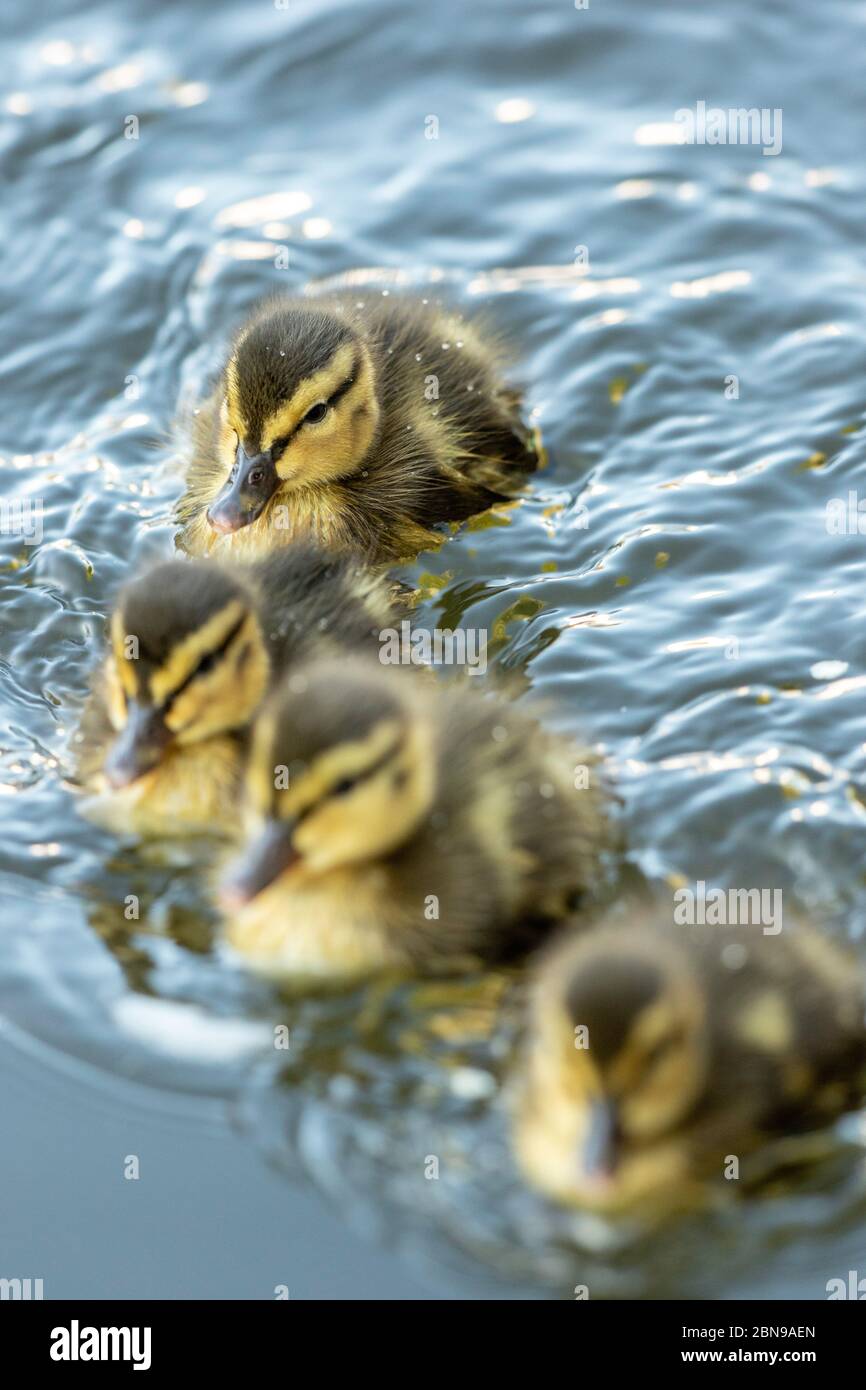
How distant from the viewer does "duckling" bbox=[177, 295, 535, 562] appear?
4262mm

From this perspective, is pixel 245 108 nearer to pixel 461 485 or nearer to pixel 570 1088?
pixel 461 485

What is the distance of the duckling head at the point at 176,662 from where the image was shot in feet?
11.5

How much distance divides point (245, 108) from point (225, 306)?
49.4 inches

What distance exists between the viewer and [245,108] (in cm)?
666

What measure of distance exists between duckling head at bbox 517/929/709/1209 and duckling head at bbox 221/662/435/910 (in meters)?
0.43

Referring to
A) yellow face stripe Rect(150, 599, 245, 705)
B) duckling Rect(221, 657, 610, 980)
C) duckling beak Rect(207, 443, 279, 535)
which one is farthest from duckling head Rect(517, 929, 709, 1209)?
duckling beak Rect(207, 443, 279, 535)

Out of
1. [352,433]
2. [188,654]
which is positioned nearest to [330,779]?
[188,654]

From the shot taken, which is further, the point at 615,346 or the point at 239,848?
the point at 615,346

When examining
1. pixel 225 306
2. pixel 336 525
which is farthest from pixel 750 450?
pixel 225 306

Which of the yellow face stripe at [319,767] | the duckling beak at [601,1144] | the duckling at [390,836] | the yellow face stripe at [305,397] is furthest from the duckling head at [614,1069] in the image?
the yellow face stripe at [305,397]

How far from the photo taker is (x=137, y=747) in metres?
3.56

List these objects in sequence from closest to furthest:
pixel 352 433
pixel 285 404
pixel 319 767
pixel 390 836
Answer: pixel 319 767
pixel 390 836
pixel 285 404
pixel 352 433

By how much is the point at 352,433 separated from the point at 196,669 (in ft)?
3.58

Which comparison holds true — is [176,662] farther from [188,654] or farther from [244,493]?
[244,493]
